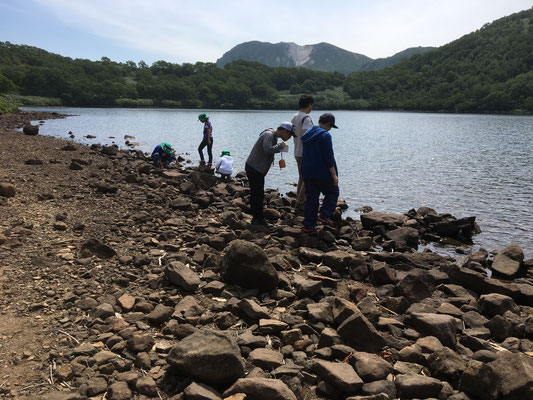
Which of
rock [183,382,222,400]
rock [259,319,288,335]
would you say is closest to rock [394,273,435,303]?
rock [259,319,288,335]

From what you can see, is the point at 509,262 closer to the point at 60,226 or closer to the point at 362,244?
the point at 362,244

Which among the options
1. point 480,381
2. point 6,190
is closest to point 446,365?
point 480,381

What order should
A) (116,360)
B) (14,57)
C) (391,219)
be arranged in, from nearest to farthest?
1. (116,360)
2. (391,219)
3. (14,57)

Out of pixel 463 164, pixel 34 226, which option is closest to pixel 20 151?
pixel 34 226

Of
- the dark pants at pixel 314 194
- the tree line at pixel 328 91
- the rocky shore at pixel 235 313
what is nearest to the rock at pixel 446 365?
the rocky shore at pixel 235 313

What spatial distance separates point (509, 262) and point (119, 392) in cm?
846

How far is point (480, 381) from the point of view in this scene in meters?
3.70

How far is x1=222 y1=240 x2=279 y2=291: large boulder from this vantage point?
5977 mm

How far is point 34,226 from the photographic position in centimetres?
773

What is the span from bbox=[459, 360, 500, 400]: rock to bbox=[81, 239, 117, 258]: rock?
579 centimetres

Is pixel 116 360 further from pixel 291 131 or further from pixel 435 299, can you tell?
pixel 291 131

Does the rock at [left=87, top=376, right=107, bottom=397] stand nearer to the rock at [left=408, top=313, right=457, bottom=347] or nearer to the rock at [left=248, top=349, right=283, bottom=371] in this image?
the rock at [left=248, top=349, right=283, bottom=371]

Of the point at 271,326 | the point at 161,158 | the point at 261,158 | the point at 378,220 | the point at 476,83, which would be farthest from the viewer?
the point at 476,83

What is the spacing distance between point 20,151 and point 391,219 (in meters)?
17.6
